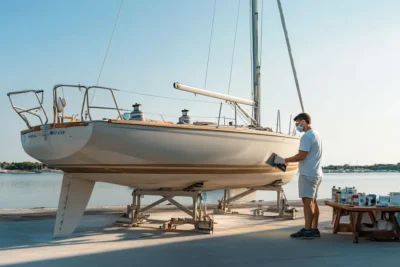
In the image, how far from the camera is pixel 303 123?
7.58m

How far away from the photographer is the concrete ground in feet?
17.5

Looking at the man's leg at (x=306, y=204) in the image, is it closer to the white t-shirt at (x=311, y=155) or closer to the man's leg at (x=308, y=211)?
the man's leg at (x=308, y=211)

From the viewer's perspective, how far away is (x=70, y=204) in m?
7.65

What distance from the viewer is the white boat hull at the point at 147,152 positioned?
7.12m

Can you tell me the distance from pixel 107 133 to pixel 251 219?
4.53 meters

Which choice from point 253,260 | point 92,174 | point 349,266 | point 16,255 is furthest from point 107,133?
point 349,266

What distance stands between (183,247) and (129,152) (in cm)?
184

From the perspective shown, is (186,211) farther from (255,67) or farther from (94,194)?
(94,194)

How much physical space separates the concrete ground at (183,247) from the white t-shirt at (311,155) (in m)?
1.04

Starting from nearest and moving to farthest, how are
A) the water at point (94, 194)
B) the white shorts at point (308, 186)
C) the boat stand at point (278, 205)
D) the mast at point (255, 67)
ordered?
the white shorts at point (308, 186) → the boat stand at point (278, 205) → the mast at point (255, 67) → the water at point (94, 194)

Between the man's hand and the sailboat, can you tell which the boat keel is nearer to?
the sailboat

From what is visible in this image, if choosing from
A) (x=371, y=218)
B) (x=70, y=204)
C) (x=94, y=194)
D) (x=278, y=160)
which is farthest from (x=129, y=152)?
(x=94, y=194)

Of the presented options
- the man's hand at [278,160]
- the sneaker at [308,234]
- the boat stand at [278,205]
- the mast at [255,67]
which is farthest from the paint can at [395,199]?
the mast at [255,67]

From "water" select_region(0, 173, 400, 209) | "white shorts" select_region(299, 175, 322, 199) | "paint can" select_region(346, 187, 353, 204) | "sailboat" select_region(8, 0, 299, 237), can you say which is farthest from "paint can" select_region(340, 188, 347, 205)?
"water" select_region(0, 173, 400, 209)
